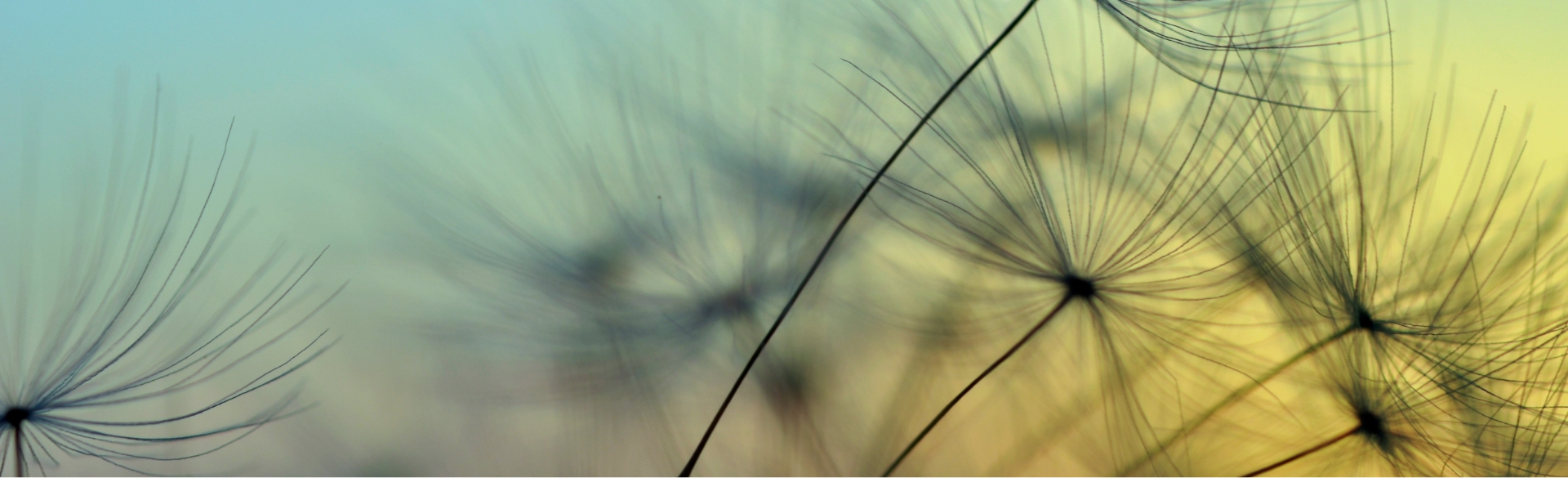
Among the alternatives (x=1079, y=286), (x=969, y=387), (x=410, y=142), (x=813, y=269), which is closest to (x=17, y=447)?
(x=410, y=142)

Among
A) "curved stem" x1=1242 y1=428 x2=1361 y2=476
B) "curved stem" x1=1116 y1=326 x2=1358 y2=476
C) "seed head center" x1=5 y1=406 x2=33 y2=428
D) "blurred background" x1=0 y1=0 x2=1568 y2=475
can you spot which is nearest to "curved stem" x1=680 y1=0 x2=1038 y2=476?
"blurred background" x1=0 y1=0 x2=1568 y2=475

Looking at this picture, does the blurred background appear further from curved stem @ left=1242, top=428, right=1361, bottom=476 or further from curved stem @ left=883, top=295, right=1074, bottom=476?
curved stem @ left=1242, top=428, right=1361, bottom=476

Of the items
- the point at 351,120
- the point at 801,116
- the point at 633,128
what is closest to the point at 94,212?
the point at 351,120

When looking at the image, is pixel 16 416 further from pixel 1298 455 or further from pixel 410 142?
pixel 1298 455

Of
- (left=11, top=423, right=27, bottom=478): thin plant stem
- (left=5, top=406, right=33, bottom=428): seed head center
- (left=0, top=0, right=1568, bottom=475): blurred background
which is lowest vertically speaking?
(left=11, top=423, right=27, bottom=478): thin plant stem

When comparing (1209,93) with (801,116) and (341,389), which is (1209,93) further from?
(341,389)

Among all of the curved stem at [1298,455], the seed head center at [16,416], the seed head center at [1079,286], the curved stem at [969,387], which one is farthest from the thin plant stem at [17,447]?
the curved stem at [1298,455]
